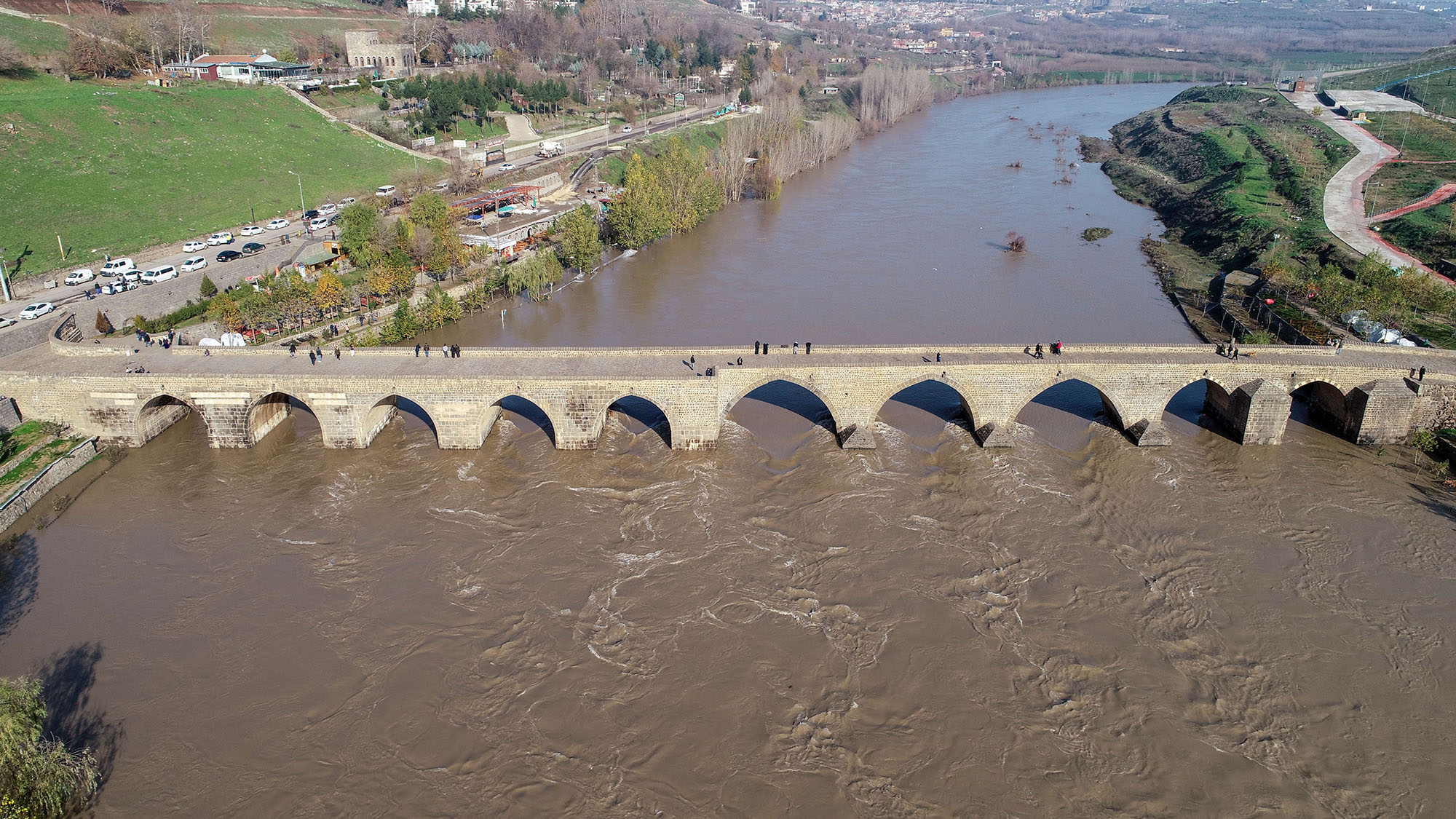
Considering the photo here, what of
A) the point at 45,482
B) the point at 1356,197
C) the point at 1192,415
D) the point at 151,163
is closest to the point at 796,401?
the point at 1192,415

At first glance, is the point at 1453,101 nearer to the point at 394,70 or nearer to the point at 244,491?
the point at 394,70

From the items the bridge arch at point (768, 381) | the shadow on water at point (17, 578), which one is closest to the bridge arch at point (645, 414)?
the bridge arch at point (768, 381)

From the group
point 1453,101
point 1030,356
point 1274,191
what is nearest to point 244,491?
point 1030,356

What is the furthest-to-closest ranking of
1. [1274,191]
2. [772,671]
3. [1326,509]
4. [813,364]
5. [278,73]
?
[278,73]
[1274,191]
[813,364]
[1326,509]
[772,671]

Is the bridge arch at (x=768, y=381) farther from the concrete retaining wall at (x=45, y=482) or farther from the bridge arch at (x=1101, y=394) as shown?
the concrete retaining wall at (x=45, y=482)

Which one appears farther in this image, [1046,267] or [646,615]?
[1046,267]

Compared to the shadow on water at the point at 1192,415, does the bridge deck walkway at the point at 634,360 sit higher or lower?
higher
